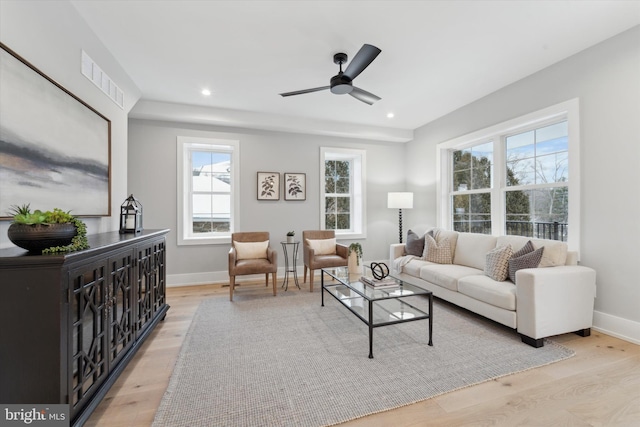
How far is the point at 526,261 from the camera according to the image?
252 cm

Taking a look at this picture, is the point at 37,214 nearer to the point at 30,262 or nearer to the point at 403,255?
the point at 30,262

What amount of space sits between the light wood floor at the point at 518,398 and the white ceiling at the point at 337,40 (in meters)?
2.72

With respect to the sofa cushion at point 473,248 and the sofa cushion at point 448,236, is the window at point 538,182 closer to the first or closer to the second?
the sofa cushion at point 473,248

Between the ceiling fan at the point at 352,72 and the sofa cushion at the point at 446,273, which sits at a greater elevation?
the ceiling fan at the point at 352,72

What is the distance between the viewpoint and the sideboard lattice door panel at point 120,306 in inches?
66.8

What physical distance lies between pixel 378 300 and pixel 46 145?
260cm

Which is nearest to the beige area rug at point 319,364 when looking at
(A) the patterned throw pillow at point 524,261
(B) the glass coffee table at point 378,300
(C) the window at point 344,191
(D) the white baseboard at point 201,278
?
(B) the glass coffee table at point 378,300

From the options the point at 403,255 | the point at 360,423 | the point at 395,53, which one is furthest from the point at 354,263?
the point at 395,53

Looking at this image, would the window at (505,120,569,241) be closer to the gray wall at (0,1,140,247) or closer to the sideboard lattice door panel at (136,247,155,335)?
the sideboard lattice door panel at (136,247,155,335)

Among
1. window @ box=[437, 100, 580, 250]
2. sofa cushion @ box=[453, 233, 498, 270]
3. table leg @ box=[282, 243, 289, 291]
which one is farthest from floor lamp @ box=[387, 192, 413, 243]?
table leg @ box=[282, 243, 289, 291]

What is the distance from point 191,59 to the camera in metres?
2.77

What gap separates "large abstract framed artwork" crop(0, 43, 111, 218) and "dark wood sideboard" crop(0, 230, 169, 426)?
482mm

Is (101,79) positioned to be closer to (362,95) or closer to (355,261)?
(362,95)

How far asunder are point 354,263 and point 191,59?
276 cm
